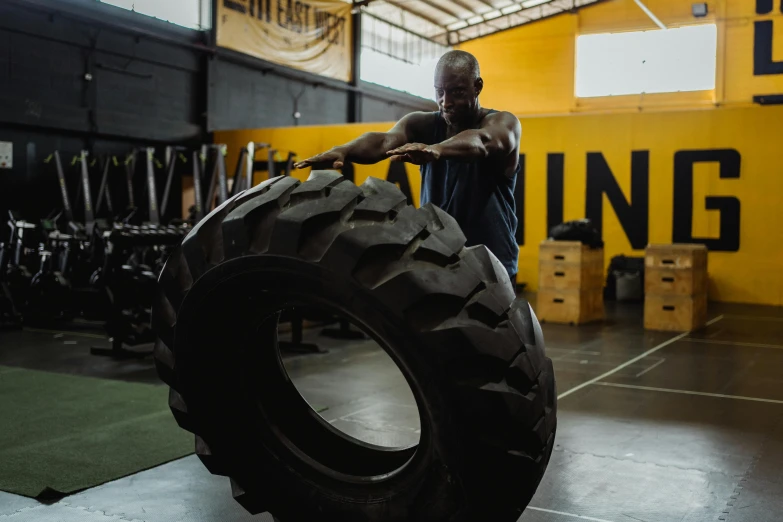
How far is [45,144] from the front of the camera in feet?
33.7

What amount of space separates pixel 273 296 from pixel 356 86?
1448 cm

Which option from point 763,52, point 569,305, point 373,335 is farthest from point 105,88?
point 763,52

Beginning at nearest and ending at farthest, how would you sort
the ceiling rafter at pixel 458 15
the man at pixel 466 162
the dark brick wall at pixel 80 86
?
the man at pixel 466 162 → the dark brick wall at pixel 80 86 → the ceiling rafter at pixel 458 15

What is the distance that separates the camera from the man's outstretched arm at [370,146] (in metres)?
2.14

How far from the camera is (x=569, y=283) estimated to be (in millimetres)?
7836

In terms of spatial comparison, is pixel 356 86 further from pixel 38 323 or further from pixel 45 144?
pixel 38 323

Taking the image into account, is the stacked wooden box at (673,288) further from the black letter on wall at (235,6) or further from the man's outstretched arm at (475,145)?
the black letter on wall at (235,6)

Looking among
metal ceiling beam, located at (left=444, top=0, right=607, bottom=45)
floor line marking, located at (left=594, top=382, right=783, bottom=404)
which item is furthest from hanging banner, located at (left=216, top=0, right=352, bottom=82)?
floor line marking, located at (left=594, top=382, right=783, bottom=404)

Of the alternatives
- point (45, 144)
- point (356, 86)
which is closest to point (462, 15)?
point (356, 86)

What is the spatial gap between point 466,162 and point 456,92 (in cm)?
23

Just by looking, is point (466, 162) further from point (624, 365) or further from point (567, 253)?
point (567, 253)

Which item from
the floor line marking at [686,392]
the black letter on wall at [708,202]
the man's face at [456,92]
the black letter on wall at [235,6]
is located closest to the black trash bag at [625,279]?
the black letter on wall at [708,202]

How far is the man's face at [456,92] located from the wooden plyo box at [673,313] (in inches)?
224

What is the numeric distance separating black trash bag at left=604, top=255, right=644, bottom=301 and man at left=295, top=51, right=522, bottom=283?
7.81 meters
